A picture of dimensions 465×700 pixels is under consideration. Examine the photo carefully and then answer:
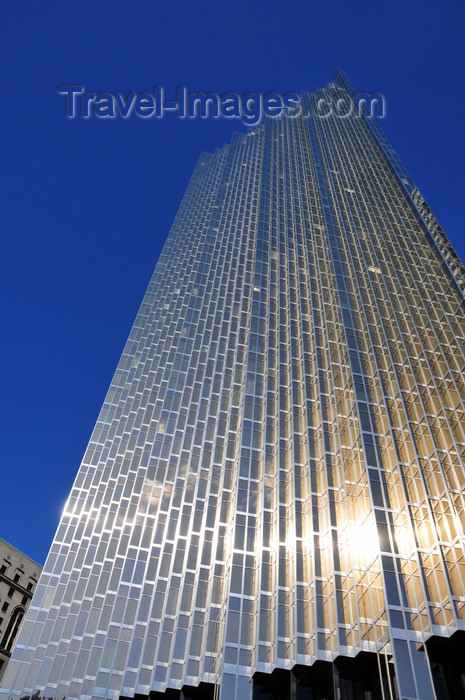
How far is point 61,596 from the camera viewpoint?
2037 inches

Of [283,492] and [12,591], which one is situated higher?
[12,591]

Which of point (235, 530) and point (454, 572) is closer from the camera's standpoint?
point (454, 572)

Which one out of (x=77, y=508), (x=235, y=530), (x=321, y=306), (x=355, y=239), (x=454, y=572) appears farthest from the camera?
(x=355, y=239)

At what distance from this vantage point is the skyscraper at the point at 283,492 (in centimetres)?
3956

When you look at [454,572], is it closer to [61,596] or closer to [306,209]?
[61,596]

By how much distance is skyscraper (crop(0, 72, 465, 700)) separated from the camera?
39.6m

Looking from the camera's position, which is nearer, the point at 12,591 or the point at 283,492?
the point at 283,492

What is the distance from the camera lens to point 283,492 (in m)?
51.7

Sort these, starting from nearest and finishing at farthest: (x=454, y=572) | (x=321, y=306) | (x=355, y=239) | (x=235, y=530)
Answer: (x=454, y=572) < (x=235, y=530) < (x=321, y=306) < (x=355, y=239)

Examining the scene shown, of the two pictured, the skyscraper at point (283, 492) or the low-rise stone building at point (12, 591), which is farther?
the low-rise stone building at point (12, 591)

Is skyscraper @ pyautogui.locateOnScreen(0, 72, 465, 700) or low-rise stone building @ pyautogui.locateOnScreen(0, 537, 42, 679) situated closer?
skyscraper @ pyautogui.locateOnScreen(0, 72, 465, 700)

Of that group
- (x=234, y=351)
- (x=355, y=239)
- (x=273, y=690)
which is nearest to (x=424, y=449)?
(x=273, y=690)

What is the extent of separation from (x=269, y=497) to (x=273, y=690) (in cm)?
1501

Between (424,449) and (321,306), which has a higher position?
(321,306)
